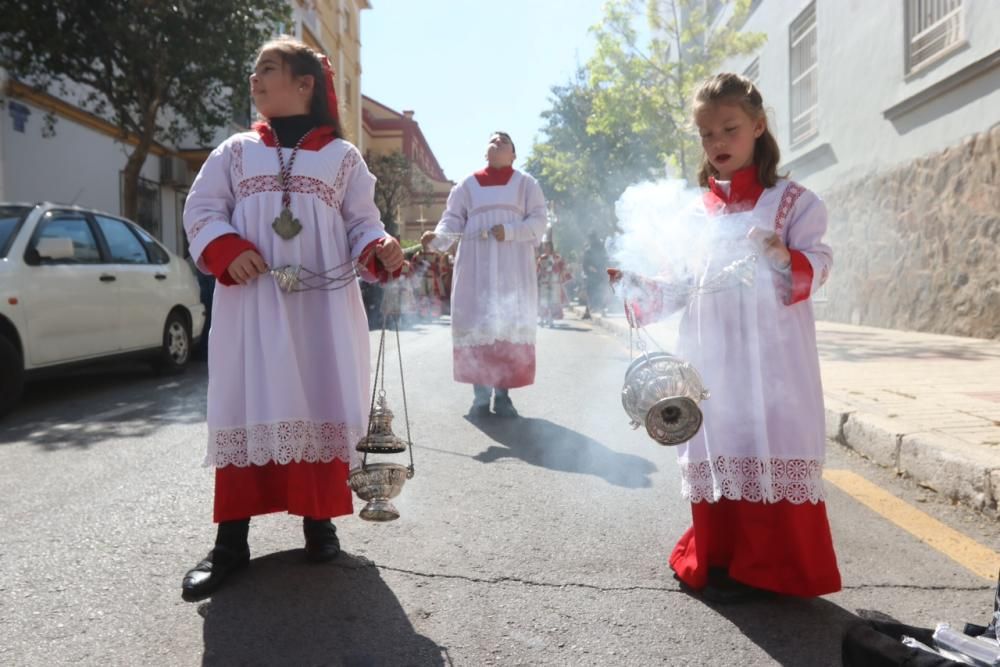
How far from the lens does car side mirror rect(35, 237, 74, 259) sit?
232 inches

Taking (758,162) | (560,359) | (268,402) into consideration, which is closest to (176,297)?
(560,359)


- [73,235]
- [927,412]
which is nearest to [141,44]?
[73,235]

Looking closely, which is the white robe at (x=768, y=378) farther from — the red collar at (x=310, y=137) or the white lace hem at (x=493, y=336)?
the white lace hem at (x=493, y=336)

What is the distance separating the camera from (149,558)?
275cm

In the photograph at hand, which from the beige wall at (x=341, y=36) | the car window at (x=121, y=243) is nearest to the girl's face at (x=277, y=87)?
the car window at (x=121, y=243)

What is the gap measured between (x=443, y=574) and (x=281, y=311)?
3.14ft

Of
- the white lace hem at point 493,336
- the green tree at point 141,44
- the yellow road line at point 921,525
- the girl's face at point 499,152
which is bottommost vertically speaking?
the yellow road line at point 921,525

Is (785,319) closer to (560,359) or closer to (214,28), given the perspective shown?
(560,359)

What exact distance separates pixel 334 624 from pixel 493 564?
633 millimetres

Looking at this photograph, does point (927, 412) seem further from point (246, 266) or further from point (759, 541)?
point (246, 266)

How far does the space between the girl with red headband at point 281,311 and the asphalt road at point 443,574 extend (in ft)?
0.86

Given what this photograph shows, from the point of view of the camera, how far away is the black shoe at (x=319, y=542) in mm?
2732

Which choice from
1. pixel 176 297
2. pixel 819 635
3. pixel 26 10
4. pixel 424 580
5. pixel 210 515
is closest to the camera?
pixel 819 635

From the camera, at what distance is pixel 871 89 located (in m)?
11.6
